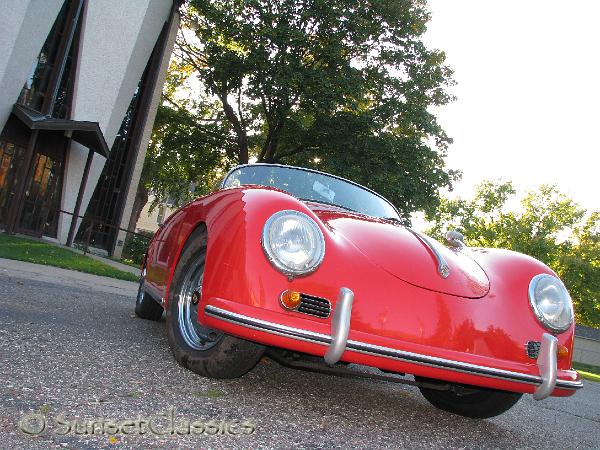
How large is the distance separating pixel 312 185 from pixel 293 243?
5.73 ft

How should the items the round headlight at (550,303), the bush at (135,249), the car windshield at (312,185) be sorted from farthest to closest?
the bush at (135,249) → the car windshield at (312,185) → the round headlight at (550,303)

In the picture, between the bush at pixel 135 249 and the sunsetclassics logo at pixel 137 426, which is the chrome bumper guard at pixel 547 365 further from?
the bush at pixel 135 249

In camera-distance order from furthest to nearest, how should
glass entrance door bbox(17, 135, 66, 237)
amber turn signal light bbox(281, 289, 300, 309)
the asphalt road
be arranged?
glass entrance door bbox(17, 135, 66, 237) → amber turn signal light bbox(281, 289, 300, 309) → the asphalt road

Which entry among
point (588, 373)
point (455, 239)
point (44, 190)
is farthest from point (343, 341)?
point (588, 373)

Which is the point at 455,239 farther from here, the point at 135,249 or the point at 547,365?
the point at 135,249

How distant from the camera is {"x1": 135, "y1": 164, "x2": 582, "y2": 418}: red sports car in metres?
2.51

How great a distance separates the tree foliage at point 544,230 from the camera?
42.3m

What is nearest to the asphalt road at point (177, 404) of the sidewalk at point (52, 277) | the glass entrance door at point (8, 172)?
the sidewalk at point (52, 277)

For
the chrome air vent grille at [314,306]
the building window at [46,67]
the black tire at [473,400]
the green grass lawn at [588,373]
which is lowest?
the green grass lawn at [588,373]

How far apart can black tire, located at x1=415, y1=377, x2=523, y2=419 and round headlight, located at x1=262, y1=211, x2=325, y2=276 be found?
1.18m

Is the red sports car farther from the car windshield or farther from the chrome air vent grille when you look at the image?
the car windshield

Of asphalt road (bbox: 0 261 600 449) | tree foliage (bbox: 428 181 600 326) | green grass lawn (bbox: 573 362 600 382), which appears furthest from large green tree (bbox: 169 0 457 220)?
tree foliage (bbox: 428 181 600 326)

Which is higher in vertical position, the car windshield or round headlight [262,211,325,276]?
the car windshield

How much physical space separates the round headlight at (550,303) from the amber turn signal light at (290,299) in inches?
52.2
